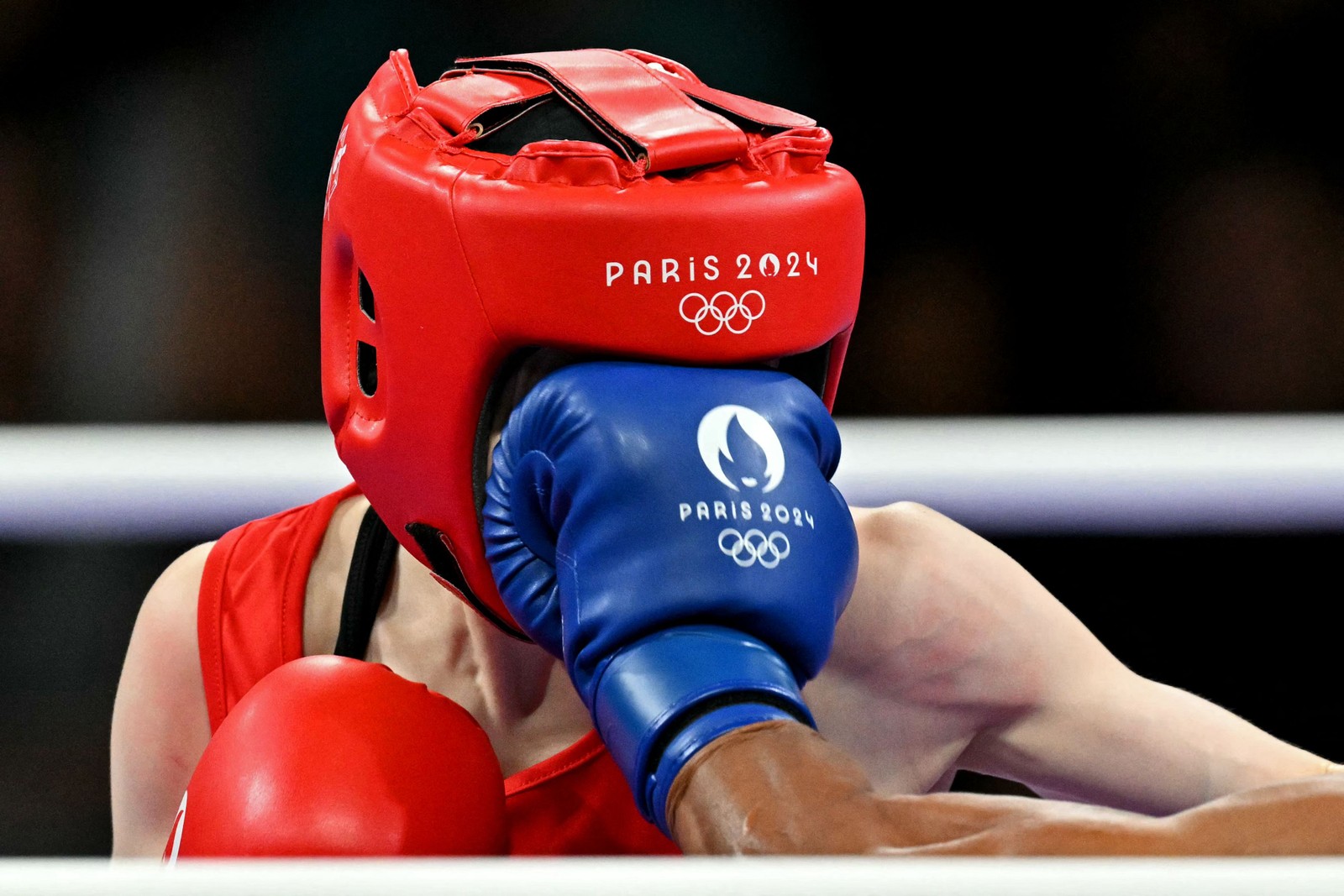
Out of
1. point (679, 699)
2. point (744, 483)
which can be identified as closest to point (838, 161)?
point (744, 483)

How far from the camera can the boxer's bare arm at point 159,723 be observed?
1.31 metres

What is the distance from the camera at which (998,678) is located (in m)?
1.26

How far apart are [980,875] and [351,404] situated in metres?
0.77

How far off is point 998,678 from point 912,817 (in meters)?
0.64

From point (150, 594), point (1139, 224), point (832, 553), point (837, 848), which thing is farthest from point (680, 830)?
point (1139, 224)

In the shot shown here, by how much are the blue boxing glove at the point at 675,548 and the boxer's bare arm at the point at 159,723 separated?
510mm

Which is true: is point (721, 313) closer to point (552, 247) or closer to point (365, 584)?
point (552, 247)

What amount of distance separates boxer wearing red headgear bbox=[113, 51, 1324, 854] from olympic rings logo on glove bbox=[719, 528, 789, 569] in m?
0.13

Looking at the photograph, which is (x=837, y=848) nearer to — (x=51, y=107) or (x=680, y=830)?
(x=680, y=830)

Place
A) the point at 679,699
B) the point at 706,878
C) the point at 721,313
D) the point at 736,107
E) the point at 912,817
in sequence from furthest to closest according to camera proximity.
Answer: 1. the point at 736,107
2. the point at 721,313
3. the point at 679,699
4. the point at 912,817
5. the point at 706,878

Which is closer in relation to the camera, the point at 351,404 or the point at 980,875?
the point at 980,875

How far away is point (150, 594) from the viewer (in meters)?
1.36

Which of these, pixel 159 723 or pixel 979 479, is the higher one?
pixel 979 479

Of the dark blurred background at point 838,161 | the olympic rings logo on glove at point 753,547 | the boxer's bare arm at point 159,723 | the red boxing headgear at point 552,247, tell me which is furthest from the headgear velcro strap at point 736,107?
the dark blurred background at point 838,161
